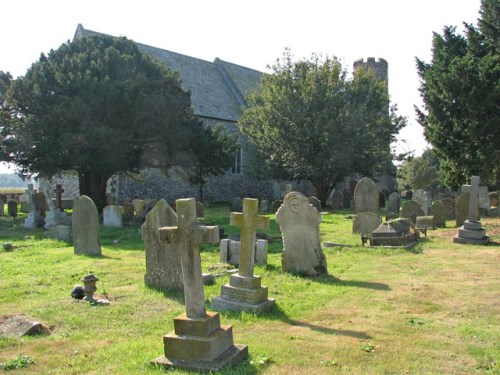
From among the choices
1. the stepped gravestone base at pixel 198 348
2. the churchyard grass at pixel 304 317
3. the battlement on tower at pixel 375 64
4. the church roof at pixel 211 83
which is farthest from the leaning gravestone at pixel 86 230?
the battlement on tower at pixel 375 64

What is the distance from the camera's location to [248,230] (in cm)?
636

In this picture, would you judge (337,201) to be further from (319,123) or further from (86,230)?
(86,230)

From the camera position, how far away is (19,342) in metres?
4.98

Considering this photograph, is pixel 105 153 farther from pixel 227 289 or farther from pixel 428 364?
pixel 428 364

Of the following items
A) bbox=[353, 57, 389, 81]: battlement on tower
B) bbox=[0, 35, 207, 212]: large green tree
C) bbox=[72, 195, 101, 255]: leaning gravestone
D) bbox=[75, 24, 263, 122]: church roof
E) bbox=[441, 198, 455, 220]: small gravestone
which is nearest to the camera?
bbox=[72, 195, 101, 255]: leaning gravestone

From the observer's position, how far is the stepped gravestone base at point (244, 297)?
6074 mm

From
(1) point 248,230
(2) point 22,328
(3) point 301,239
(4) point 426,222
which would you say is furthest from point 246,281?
A: (4) point 426,222

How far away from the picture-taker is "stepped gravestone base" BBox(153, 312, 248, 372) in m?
4.20

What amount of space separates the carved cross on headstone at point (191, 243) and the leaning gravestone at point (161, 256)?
9.61ft

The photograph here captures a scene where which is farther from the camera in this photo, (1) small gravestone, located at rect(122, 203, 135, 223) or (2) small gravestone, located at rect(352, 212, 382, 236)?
(1) small gravestone, located at rect(122, 203, 135, 223)

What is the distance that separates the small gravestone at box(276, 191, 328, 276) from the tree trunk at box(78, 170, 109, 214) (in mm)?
13203

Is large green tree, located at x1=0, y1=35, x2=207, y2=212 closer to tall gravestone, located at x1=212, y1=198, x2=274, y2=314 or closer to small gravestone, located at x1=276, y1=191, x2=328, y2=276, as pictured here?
small gravestone, located at x1=276, y1=191, x2=328, y2=276

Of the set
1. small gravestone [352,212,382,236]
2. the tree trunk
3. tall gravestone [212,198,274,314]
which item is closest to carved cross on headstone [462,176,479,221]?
small gravestone [352,212,382,236]

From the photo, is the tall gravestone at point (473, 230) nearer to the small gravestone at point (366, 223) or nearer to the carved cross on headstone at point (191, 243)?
the small gravestone at point (366, 223)
